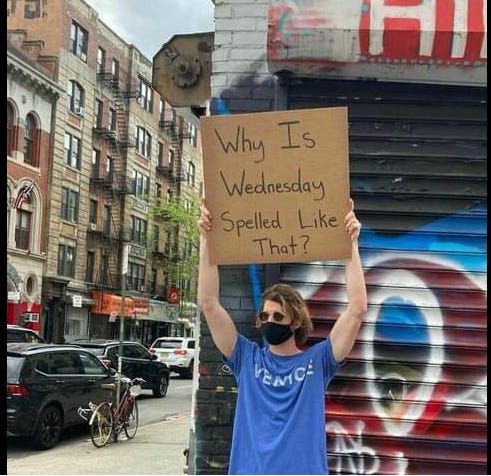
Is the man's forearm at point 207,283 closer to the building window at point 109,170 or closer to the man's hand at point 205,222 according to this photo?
the man's hand at point 205,222

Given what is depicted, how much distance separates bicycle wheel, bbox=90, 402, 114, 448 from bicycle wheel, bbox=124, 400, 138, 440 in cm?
48

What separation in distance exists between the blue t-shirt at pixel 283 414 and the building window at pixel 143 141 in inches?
1685

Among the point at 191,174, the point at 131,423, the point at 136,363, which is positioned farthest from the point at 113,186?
the point at 131,423

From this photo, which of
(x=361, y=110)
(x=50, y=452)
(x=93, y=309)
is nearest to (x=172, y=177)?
(x=93, y=309)

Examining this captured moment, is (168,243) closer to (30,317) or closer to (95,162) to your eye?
(95,162)

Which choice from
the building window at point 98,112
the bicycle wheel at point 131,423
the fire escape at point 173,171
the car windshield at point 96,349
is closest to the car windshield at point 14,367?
the bicycle wheel at point 131,423

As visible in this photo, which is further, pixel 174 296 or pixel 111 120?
pixel 174 296

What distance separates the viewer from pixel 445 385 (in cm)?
464

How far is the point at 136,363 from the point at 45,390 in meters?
7.35

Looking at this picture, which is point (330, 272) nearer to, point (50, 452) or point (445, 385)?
point (445, 385)

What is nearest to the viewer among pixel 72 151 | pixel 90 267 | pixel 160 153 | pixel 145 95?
pixel 72 151

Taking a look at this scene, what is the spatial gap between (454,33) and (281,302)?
247 cm

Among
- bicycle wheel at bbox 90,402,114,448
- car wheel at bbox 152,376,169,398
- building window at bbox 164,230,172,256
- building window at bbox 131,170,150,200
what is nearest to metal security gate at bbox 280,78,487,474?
bicycle wheel at bbox 90,402,114,448

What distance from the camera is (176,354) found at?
87.4 ft
